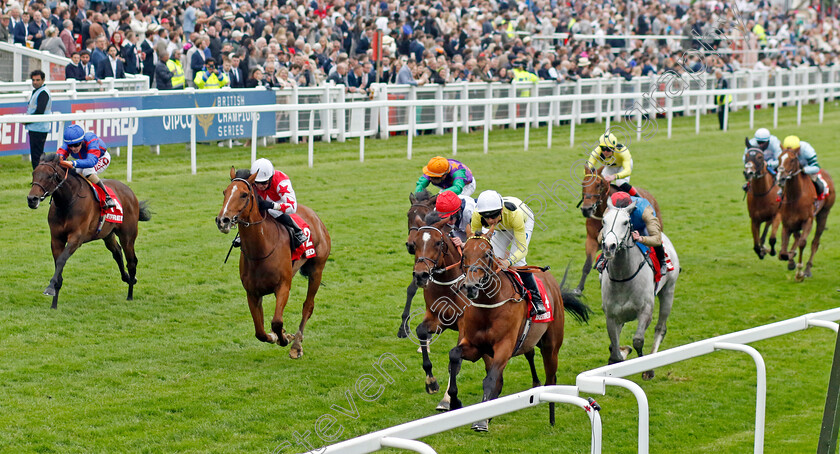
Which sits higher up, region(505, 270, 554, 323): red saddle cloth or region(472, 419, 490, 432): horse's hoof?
region(505, 270, 554, 323): red saddle cloth

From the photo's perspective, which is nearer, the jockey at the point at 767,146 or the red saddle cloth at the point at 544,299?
the red saddle cloth at the point at 544,299

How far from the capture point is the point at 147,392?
6.38 meters

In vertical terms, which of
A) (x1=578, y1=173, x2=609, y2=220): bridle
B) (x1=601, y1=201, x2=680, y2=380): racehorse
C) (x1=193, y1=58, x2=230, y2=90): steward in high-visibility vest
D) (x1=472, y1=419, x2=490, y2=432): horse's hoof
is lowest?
(x1=472, y1=419, x2=490, y2=432): horse's hoof

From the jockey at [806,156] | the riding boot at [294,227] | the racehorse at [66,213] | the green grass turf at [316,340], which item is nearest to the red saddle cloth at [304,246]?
the riding boot at [294,227]

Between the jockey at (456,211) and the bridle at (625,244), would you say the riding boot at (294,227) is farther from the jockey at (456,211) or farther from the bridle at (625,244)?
the bridle at (625,244)

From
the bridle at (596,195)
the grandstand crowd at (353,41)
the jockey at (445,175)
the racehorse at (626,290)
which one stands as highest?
the grandstand crowd at (353,41)

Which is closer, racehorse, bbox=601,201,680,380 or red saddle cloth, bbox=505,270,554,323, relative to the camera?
red saddle cloth, bbox=505,270,554,323

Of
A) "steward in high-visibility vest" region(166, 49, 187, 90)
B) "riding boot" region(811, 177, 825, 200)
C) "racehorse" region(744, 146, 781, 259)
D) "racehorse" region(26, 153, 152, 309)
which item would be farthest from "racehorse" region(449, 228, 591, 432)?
"steward in high-visibility vest" region(166, 49, 187, 90)

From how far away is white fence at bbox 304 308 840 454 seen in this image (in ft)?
9.46

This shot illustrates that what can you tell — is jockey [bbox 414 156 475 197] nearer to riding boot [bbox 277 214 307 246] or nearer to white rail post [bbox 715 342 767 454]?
riding boot [bbox 277 214 307 246]

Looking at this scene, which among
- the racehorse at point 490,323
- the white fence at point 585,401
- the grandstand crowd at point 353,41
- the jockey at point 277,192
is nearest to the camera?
the white fence at point 585,401

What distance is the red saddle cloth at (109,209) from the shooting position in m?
8.74

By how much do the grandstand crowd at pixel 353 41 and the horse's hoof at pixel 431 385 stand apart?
9063 millimetres

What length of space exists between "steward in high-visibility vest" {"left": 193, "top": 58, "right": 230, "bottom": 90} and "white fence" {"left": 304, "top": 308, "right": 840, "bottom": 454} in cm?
1167
